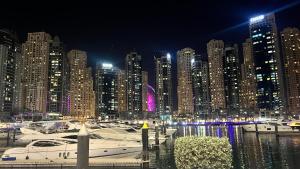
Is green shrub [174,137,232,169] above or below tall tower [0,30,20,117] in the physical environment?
below

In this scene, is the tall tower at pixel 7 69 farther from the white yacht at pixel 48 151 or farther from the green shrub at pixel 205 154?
the green shrub at pixel 205 154

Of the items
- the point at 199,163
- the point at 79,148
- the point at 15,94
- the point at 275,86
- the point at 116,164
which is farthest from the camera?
the point at 275,86

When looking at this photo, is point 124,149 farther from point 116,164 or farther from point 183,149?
point 183,149

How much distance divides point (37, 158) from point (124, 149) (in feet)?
23.9

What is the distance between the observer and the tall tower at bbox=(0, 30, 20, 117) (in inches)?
6496

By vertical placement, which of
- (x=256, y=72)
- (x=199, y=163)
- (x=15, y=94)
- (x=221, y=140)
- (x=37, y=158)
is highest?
(x=256, y=72)

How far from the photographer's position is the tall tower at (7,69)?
165 m

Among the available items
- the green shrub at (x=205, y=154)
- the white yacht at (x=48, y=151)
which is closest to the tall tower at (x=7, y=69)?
the white yacht at (x=48, y=151)

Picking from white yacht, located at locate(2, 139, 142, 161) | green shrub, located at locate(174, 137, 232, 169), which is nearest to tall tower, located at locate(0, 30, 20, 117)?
white yacht, located at locate(2, 139, 142, 161)

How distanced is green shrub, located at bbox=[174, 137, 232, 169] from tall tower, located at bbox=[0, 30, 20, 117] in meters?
172

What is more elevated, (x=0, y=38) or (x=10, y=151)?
(x=0, y=38)

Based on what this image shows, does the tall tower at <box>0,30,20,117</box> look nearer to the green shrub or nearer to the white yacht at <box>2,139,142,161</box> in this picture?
the white yacht at <box>2,139,142,161</box>

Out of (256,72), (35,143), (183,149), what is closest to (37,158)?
(35,143)

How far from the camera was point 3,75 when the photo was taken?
543 feet
